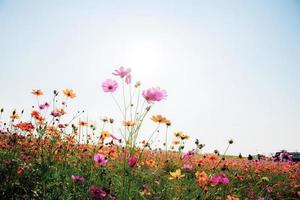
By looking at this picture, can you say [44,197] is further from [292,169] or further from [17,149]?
[292,169]

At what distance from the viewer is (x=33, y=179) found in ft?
10.5

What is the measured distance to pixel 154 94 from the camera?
9.21 feet

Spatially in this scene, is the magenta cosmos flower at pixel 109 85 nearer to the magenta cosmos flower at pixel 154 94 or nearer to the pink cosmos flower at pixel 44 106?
the magenta cosmos flower at pixel 154 94

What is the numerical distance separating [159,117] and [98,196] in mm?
1443

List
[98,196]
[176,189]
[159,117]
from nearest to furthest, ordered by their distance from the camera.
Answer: [98,196], [159,117], [176,189]

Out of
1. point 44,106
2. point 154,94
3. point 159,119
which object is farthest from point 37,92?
point 154,94

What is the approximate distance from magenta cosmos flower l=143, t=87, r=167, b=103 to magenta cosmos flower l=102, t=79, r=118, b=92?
0.39 metres

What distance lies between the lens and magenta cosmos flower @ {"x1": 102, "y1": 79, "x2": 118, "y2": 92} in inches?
121

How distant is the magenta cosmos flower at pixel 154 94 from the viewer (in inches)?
110

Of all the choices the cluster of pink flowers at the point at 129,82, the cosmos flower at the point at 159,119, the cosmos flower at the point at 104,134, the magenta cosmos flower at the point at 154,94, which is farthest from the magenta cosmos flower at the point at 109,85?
the cosmos flower at the point at 104,134

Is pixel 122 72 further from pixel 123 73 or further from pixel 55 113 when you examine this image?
pixel 55 113

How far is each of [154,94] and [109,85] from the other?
0.51 m

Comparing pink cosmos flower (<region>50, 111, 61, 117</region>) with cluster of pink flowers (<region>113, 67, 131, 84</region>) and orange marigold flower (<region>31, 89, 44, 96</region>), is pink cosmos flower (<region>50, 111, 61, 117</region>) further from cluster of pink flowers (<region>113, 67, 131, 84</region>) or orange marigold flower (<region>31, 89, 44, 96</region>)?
cluster of pink flowers (<region>113, 67, 131, 84</region>)

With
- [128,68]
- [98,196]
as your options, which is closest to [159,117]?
[128,68]
